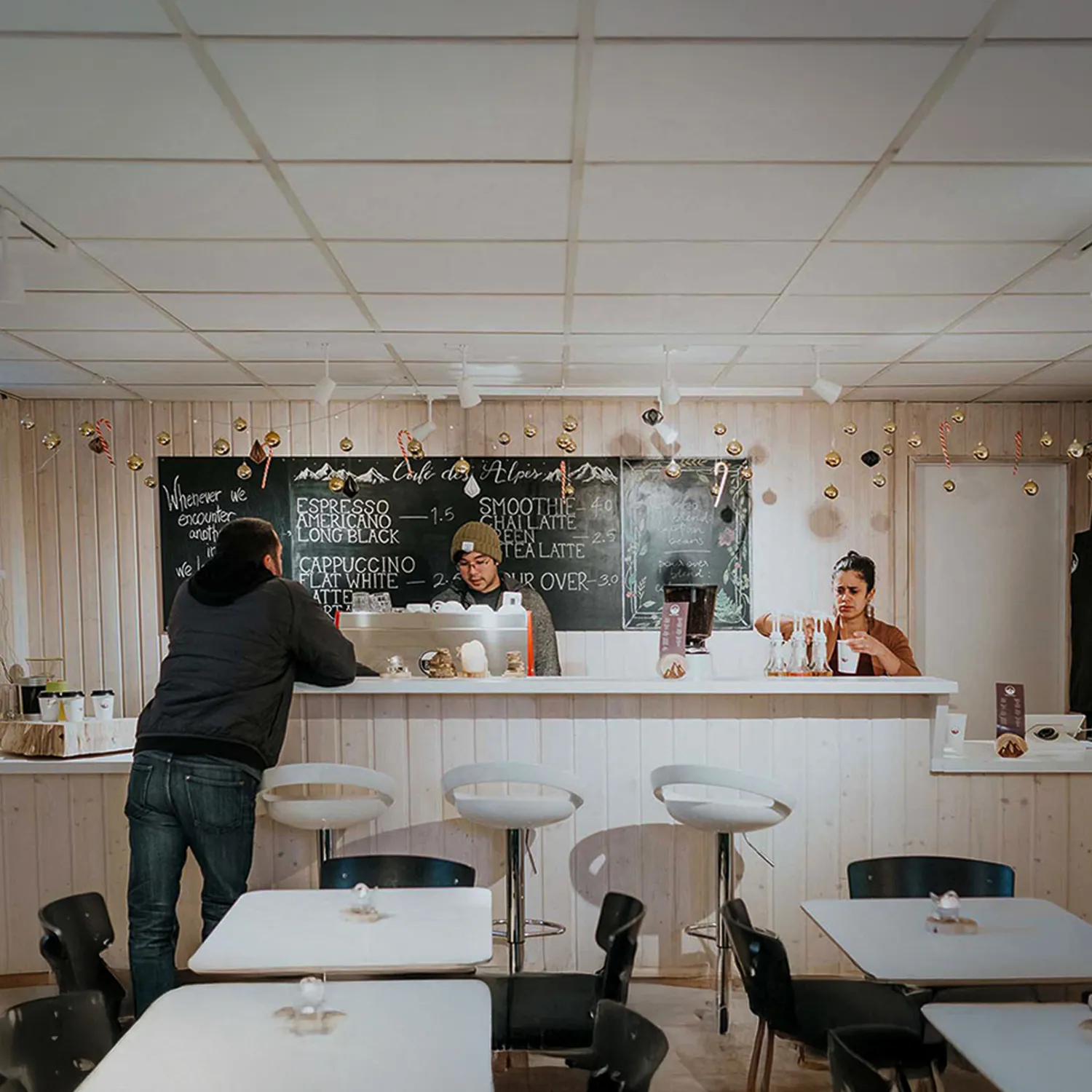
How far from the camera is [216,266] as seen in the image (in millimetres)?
3318

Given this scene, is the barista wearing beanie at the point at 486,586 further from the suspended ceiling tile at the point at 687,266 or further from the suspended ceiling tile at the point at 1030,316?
the suspended ceiling tile at the point at 1030,316

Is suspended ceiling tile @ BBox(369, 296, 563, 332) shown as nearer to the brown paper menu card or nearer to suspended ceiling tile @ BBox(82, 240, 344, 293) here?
suspended ceiling tile @ BBox(82, 240, 344, 293)

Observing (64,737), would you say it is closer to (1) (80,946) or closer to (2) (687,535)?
(1) (80,946)

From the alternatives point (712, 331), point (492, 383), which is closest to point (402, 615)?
point (492, 383)

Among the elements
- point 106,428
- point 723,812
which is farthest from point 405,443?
point 723,812

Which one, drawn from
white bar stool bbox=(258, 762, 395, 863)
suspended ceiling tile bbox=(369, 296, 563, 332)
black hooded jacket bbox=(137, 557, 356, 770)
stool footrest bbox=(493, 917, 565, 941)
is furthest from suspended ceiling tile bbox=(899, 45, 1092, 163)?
stool footrest bbox=(493, 917, 565, 941)

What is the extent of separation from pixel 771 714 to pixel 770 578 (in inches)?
87.7

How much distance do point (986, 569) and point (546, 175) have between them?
4456 mm

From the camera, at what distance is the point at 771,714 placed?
3.94 metres

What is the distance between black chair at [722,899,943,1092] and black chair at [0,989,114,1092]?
146 cm

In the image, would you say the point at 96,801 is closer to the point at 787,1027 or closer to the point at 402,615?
the point at 402,615

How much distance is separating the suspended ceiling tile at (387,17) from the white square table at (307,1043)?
1815 millimetres

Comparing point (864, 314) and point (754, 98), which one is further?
point (864, 314)

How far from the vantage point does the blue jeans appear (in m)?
3.26
